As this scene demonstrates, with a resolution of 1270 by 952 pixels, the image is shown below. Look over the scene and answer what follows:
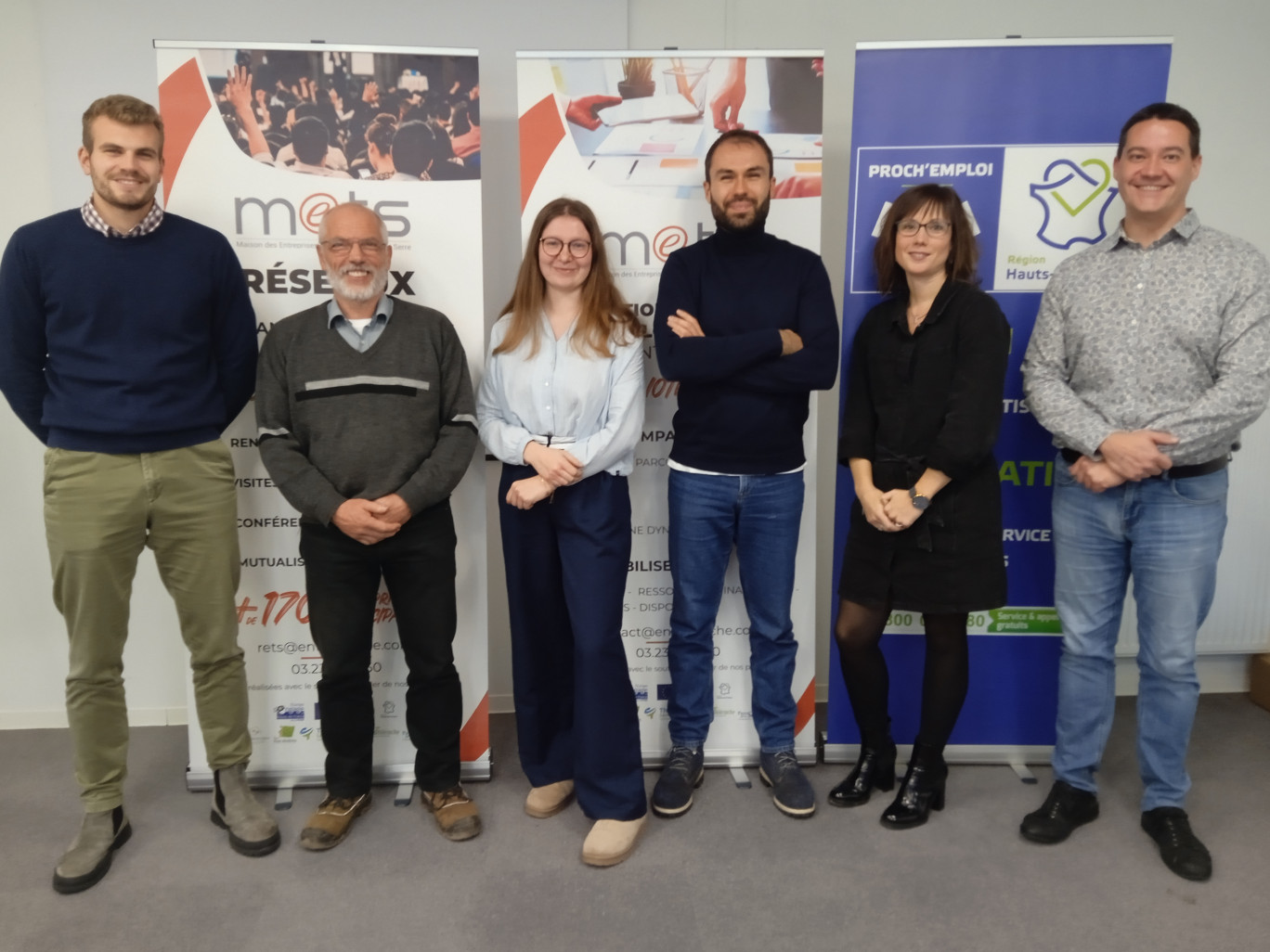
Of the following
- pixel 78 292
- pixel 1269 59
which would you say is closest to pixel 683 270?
pixel 78 292

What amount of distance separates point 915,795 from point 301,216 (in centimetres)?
253

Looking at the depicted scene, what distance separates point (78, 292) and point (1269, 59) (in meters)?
4.03

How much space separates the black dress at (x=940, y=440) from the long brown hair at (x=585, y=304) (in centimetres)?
72

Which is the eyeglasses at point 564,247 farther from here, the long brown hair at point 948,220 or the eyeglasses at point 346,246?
the long brown hair at point 948,220

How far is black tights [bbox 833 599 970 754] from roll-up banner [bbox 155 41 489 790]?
3.86 ft

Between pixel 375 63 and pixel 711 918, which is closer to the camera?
pixel 711 918

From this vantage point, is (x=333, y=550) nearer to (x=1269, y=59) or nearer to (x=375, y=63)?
(x=375, y=63)

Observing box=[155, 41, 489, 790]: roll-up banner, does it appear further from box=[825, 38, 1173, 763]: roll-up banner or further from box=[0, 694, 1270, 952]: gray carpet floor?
box=[825, 38, 1173, 763]: roll-up banner

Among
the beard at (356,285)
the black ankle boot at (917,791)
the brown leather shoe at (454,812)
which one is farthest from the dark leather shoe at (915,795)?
the beard at (356,285)

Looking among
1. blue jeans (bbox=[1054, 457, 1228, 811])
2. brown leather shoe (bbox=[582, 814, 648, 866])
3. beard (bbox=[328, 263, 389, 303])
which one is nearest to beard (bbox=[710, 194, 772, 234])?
beard (bbox=[328, 263, 389, 303])

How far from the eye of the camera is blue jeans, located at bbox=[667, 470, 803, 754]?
2615 mm

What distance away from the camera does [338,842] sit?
8.36 feet

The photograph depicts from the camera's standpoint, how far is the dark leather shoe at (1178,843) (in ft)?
7.79

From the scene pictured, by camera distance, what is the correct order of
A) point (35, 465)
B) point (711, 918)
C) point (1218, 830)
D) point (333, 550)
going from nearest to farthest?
point (711, 918), point (333, 550), point (1218, 830), point (35, 465)
